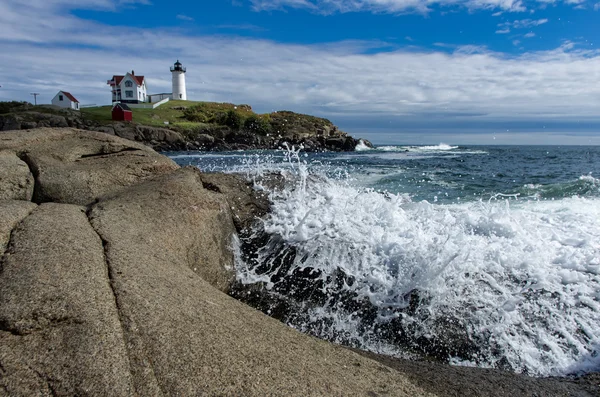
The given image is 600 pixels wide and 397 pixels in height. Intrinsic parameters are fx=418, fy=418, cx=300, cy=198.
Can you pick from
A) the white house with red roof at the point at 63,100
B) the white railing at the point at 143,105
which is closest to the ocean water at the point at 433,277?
the white railing at the point at 143,105

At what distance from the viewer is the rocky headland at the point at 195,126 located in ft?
165

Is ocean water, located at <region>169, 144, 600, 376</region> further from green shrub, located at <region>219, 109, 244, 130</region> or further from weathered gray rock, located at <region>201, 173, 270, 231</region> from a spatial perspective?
green shrub, located at <region>219, 109, 244, 130</region>

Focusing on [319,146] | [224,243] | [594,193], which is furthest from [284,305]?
[319,146]

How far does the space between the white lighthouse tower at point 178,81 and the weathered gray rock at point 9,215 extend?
295 feet

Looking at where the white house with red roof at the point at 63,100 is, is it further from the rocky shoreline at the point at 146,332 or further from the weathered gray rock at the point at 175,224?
the rocky shoreline at the point at 146,332

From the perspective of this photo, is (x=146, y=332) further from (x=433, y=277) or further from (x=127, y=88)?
(x=127, y=88)

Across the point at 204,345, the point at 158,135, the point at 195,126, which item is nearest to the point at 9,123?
the point at 158,135

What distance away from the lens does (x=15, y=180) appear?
241 inches

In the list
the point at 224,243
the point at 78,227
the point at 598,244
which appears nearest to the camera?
the point at 78,227

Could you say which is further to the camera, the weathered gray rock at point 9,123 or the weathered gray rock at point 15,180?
the weathered gray rock at point 9,123

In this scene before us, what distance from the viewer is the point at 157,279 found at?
358cm

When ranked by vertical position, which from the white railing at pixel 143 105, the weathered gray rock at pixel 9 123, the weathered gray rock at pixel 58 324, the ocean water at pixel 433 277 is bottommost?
the ocean water at pixel 433 277

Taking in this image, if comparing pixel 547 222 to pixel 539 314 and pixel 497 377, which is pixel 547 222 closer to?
pixel 539 314

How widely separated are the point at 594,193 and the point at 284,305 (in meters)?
13.4
